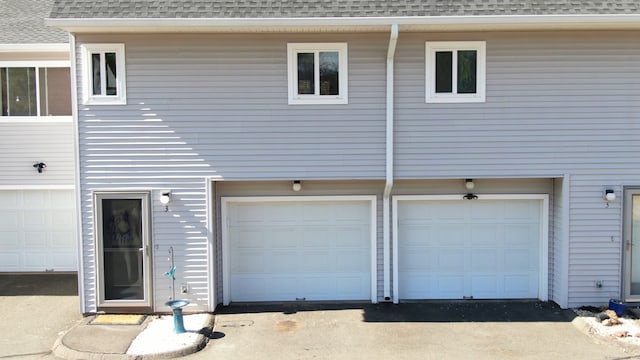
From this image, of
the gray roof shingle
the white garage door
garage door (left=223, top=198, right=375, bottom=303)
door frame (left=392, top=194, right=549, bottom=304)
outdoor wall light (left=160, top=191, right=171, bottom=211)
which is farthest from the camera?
the white garage door

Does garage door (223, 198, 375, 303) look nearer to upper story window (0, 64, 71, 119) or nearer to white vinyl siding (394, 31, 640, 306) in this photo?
white vinyl siding (394, 31, 640, 306)

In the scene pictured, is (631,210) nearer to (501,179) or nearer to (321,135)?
(501,179)

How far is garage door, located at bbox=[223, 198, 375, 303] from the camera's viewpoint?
9367 millimetres

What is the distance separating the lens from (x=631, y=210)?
8.77 metres

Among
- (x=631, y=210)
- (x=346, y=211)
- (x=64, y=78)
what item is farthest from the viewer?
(x=64, y=78)

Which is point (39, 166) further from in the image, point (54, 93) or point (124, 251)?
point (124, 251)

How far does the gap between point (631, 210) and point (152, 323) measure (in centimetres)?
819

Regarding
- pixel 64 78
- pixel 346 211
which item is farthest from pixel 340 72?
pixel 64 78

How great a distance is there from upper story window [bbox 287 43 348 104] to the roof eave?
0.45 m

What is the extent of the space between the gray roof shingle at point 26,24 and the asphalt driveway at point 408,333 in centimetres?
699

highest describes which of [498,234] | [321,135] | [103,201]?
[321,135]

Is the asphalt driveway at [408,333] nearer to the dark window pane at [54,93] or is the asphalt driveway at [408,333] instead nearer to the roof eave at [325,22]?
the roof eave at [325,22]

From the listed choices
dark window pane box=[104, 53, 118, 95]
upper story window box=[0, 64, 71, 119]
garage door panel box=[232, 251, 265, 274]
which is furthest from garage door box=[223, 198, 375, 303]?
upper story window box=[0, 64, 71, 119]

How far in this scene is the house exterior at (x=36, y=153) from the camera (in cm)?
1083
